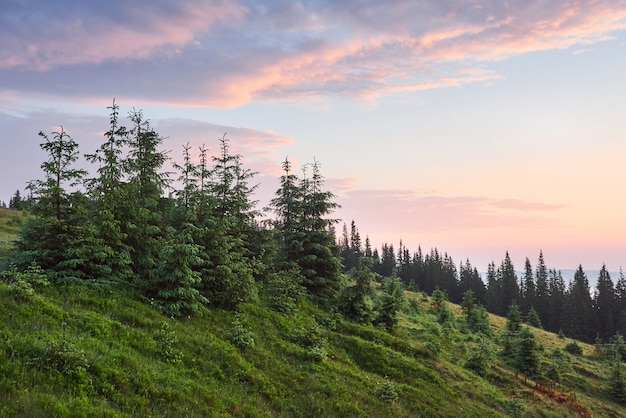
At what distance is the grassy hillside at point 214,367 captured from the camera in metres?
9.27

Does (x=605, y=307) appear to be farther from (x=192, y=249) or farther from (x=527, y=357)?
(x=192, y=249)

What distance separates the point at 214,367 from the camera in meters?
14.0

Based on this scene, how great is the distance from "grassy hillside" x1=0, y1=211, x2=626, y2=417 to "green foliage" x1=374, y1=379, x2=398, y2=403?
53 millimetres

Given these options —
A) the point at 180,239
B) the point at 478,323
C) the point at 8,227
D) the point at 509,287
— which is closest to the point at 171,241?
the point at 180,239

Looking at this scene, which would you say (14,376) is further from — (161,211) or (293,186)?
(293,186)

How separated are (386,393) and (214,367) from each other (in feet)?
27.8

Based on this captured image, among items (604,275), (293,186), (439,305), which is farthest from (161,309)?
(604,275)

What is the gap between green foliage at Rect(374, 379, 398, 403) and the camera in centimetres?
1736

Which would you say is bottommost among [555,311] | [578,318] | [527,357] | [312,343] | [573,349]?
[555,311]

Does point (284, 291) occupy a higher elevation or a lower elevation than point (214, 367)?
higher

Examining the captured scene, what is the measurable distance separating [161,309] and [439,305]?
56.2m

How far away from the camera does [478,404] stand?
20625 mm

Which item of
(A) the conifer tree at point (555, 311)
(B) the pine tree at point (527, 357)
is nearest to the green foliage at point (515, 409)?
(B) the pine tree at point (527, 357)

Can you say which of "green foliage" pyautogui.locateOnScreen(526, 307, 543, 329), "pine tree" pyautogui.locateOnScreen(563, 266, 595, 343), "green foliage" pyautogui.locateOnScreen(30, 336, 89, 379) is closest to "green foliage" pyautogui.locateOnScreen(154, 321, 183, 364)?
"green foliage" pyautogui.locateOnScreen(30, 336, 89, 379)
